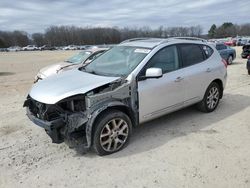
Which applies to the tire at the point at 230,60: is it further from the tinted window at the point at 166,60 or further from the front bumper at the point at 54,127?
the front bumper at the point at 54,127

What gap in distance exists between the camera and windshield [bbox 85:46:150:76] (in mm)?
4987

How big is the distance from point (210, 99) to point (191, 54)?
1.24m

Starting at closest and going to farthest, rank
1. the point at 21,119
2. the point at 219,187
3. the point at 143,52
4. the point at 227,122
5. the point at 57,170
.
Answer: the point at 219,187, the point at 57,170, the point at 143,52, the point at 227,122, the point at 21,119

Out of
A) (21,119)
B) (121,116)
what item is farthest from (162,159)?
(21,119)

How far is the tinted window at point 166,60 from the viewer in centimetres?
512

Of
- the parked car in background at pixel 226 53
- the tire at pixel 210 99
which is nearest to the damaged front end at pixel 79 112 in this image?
the tire at pixel 210 99

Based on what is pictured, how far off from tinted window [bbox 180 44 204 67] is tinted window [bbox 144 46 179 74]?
0.24 m

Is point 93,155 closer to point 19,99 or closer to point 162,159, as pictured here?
point 162,159

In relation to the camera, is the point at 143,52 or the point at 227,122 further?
Answer: the point at 227,122

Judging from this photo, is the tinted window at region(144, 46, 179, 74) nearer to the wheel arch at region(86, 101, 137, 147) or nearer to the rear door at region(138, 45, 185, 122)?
the rear door at region(138, 45, 185, 122)

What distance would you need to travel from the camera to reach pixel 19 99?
8.60m

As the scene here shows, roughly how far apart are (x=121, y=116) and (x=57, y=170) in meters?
1.27

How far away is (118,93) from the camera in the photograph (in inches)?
178

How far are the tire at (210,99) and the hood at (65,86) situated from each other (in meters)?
2.61
